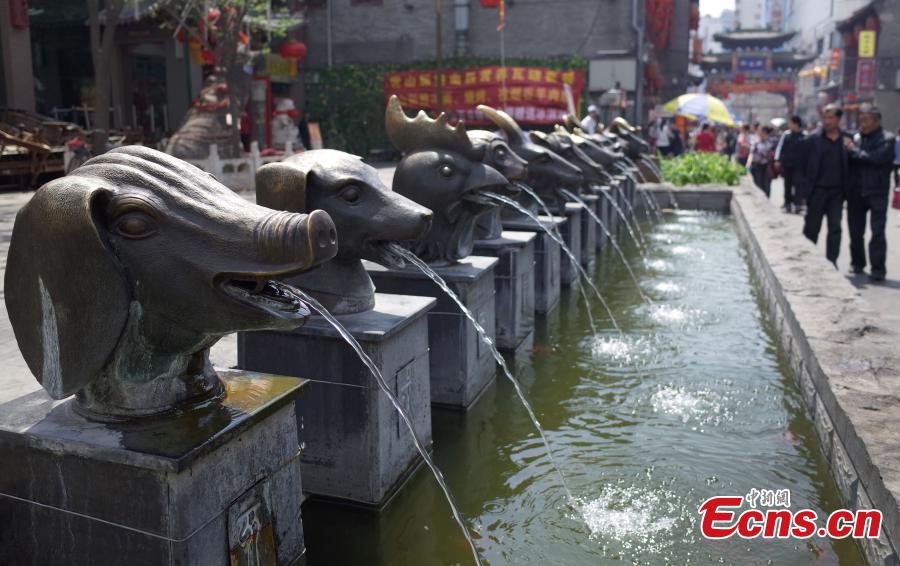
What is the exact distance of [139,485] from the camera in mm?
2555

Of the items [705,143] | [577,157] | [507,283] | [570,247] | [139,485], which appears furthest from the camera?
[705,143]

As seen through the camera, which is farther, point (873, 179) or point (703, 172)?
point (703, 172)

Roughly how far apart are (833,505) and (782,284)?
11.1 ft

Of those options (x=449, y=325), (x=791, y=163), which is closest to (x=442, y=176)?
(x=449, y=325)

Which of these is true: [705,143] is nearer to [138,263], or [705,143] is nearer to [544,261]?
[544,261]

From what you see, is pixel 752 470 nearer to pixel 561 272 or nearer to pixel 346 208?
pixel 346 208

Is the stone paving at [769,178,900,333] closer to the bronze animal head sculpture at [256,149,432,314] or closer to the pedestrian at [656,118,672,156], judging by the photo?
the bronze animal head sculpture at [256,149,432,314]

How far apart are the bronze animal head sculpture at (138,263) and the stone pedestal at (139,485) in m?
0.23

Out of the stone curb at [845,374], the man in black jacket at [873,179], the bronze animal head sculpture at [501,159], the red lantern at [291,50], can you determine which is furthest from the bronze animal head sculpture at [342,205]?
the red lantern at [291,50]

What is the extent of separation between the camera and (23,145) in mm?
14680

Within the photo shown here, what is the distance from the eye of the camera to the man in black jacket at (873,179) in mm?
8867

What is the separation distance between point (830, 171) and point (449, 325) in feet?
20.8

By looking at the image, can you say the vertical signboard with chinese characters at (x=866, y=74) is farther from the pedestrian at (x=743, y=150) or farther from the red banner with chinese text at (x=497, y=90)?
the red banner with chinese text at (x=497, y=90)

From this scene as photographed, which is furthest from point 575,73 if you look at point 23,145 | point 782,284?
point 782,284
